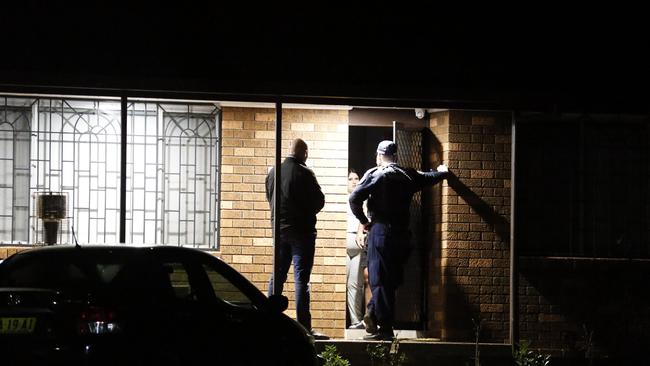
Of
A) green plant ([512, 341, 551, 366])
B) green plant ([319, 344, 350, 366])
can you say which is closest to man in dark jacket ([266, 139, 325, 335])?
green plant ([319, 344, 350, 366])

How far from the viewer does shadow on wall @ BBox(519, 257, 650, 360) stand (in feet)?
42.3

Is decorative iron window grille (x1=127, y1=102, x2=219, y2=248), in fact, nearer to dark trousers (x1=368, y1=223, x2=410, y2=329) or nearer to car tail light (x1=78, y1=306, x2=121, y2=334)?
dark trousers (x1=368, y1=223, x2=410, y2=329)

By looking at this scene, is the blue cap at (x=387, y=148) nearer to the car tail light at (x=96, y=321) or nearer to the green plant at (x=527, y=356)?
the green plant at (x=527, y=356)

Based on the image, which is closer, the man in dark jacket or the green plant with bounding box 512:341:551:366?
the green plant with bounding box 512:341:551:366

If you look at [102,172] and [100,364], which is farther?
[102,172]

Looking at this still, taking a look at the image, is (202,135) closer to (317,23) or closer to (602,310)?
(317,23)

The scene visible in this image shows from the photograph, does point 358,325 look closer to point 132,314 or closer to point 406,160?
point 406,160

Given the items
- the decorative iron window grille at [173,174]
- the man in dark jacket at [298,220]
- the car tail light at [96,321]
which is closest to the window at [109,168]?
the decorative iron window grille at [173,174]

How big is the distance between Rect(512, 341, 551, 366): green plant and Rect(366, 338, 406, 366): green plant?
130 centimetres

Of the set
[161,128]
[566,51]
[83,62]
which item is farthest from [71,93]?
[566,51]

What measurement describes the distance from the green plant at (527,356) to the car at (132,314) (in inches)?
150

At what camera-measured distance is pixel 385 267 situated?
41.6ft

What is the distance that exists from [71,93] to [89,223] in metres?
1.53

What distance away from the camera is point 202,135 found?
42.9ft
